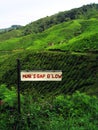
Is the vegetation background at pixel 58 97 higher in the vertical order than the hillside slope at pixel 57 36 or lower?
higher

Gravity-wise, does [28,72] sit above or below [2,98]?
above

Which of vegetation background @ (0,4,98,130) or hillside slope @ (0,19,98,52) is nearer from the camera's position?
vegetation background @ (0,4,98,130)

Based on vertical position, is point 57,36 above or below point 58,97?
below

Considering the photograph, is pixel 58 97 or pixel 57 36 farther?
pixel 57 36

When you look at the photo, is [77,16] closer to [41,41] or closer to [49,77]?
[41,41]

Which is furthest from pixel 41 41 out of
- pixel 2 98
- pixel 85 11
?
pixel 2 98

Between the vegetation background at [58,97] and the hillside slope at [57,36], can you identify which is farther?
the hillside slope at [57,36]

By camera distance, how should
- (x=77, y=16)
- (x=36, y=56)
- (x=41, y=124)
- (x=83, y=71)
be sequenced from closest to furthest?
(x=41, y=124) → (x=83, y=71) → (x=36, y=56) → (x=77, y=16)

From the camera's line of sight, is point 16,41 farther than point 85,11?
No

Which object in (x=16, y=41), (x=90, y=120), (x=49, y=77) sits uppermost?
(x=49, y=77)

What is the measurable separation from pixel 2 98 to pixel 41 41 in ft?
364

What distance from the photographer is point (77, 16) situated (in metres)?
160

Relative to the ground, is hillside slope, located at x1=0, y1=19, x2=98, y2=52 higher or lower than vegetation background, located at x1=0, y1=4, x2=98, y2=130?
lower

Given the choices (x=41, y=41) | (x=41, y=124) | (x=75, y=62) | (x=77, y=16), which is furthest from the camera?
(x=77, y=16)
